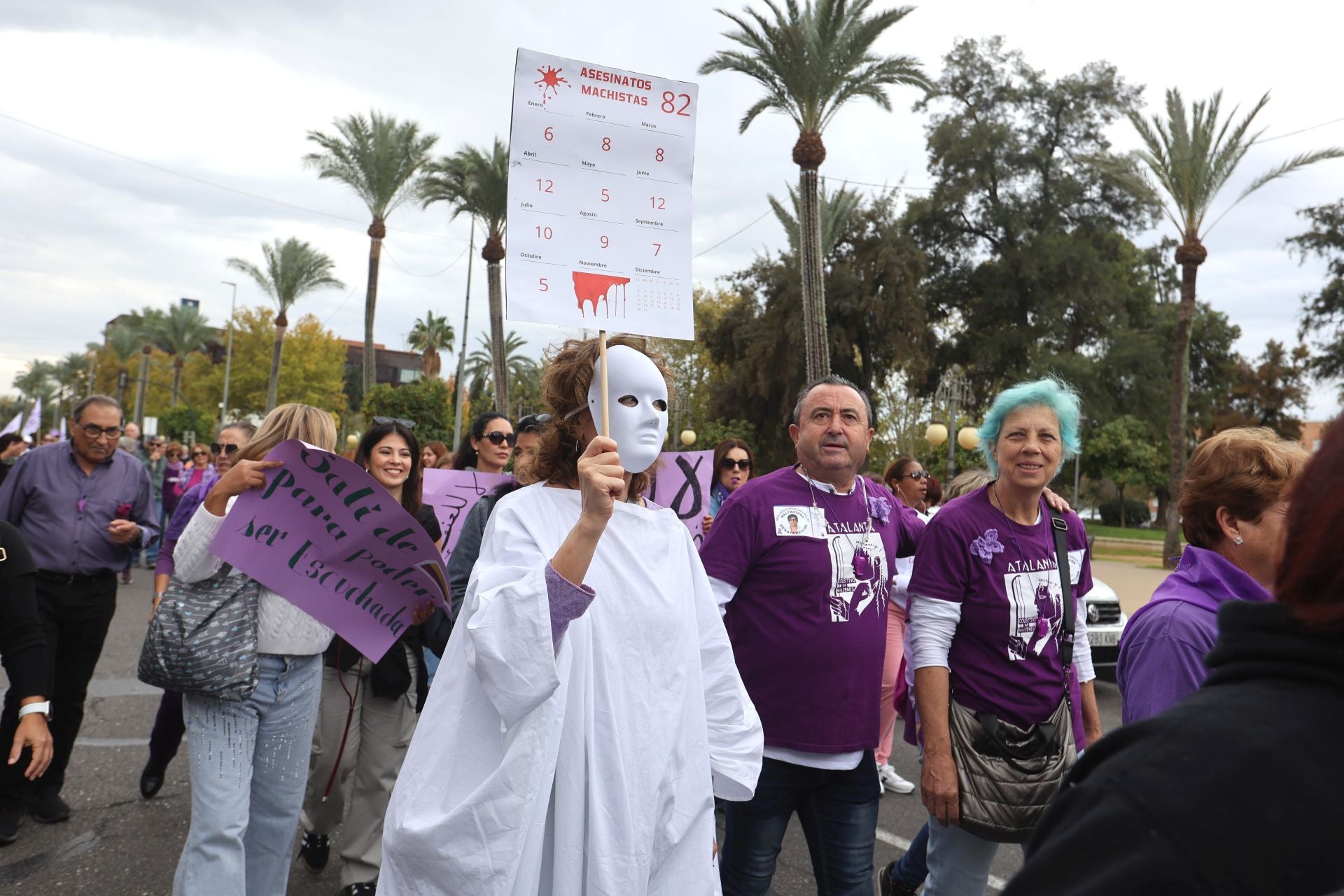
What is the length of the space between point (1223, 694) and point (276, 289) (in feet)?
134

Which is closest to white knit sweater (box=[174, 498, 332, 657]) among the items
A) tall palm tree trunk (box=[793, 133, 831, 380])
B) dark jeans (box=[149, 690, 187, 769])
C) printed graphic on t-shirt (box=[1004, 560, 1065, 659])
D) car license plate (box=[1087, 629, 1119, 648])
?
dark jeans (box=[149, 690, 187, 769])

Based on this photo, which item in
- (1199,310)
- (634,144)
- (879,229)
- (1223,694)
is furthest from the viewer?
(1199,310)

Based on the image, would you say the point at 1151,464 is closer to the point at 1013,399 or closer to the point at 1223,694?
the point at 1013,399

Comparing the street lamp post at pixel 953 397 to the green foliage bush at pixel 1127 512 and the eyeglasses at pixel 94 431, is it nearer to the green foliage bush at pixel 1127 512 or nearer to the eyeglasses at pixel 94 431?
the eyeglasses at pixel 94 431

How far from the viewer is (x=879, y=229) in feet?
105

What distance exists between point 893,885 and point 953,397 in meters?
22.4

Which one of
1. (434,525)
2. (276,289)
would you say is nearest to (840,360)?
(276,289)

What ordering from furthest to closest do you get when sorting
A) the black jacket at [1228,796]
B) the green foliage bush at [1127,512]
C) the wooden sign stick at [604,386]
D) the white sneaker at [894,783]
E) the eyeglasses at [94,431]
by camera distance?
the green foliage bush at [1127,512] → the white sneaker at [894,783] → the eyeglasses at [94,431] → the wooden sign stick at [604,386] → the black jacket at [1228,796]

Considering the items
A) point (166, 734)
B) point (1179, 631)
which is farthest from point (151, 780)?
point (1179, 631)

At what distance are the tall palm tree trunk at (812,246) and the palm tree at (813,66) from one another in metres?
0.02

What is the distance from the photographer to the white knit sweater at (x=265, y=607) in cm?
317

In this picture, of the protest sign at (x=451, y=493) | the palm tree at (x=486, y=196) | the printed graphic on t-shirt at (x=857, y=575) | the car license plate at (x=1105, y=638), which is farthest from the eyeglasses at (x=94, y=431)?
the palm tree at (x=486, y=196)

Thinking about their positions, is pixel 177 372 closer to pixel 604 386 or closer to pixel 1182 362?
pixel 1182 362

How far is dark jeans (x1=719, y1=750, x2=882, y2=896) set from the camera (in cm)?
318
